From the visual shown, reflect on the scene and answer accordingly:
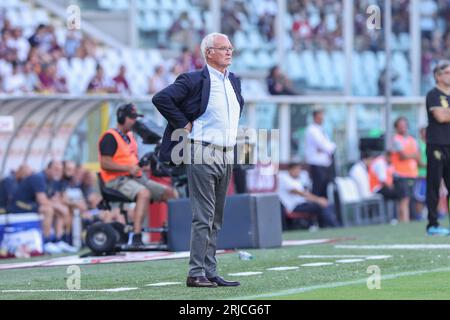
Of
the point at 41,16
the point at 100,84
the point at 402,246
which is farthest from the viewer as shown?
the point at 41,16

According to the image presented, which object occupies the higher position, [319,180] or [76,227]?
[319,180]

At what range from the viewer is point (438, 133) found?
653 inches

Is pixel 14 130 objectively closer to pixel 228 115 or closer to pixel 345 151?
pixel 345 151

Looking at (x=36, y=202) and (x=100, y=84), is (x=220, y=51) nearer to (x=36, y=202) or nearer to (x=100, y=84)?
(x=36, y=202)

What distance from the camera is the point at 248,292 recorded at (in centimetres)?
1014

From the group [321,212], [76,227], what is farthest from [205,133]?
[321,212]

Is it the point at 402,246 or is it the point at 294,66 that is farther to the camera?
the point at 294,66

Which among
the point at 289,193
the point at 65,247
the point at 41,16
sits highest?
the point at 41,16

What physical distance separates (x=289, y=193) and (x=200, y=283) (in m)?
12.5

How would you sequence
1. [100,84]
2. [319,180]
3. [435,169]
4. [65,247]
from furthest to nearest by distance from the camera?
[100,84] < [319,180] < [65,247] < [435,169]

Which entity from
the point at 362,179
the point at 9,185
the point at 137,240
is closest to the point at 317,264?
the point at 137,240

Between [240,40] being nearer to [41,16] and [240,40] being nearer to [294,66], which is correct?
[294,66]

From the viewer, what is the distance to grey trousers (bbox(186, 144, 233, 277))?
10.8m

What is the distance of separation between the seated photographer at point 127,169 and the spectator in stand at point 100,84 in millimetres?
8384
